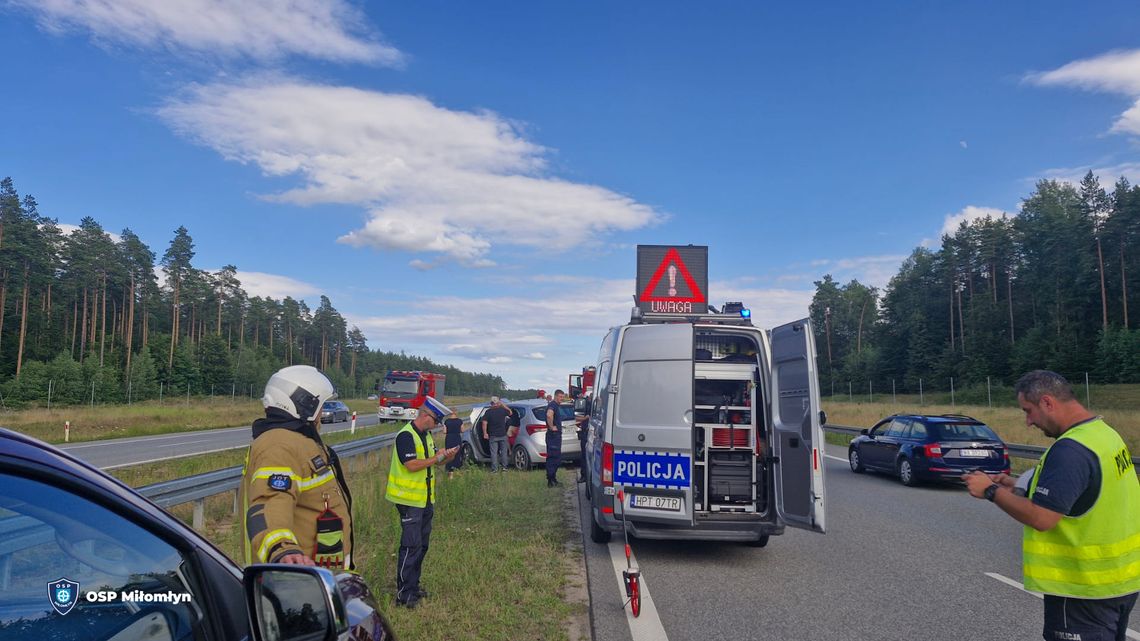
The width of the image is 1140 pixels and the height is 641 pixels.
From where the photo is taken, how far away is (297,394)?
3484mm

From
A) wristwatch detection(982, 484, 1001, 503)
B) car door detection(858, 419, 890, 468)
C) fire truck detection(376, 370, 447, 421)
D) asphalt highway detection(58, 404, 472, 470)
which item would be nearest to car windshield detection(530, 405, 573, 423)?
asphalt highway detection(58, 404, 472, 470)

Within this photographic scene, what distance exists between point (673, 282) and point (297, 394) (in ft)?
28.9

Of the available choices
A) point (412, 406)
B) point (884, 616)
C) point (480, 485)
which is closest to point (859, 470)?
point (480, 485)

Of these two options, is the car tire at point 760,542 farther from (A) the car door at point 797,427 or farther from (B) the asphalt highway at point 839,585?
(A) the car door at point 797,427

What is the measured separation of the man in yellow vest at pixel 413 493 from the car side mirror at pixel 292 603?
442cm

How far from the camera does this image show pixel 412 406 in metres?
40.1

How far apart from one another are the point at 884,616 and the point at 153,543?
575cm

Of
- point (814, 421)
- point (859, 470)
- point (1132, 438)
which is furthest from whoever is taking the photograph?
point (1132, 438)

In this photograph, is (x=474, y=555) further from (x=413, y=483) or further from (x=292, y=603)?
(x=292, y=603)

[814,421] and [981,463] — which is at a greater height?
[814,421]

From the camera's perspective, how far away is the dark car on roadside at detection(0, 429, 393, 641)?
4.64 feet

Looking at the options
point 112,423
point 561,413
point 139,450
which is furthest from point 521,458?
point 112,423

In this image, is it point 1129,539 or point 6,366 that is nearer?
point 1129,539

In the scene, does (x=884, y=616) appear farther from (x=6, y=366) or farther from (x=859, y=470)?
(x=6, y=366)
